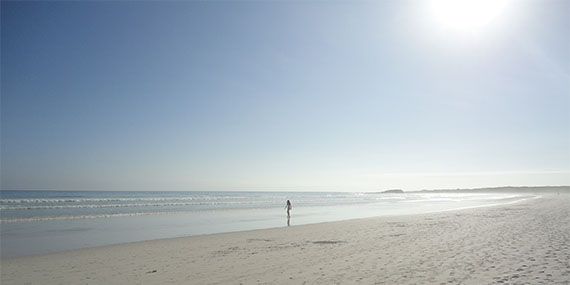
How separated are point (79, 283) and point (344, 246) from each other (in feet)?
28.0

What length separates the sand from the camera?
769 centimetres

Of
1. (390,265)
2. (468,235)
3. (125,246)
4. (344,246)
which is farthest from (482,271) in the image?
(125,246)

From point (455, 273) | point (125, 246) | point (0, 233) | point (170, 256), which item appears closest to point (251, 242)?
point (170, 256)

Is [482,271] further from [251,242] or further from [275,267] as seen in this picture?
[251,242]

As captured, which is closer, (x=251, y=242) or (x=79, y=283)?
(x=79, y=283)

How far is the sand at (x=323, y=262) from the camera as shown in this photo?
769 centimetres

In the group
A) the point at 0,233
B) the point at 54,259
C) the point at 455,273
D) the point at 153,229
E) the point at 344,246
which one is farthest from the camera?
the point at 153,229

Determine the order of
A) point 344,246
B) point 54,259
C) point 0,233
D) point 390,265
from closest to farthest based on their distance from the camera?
point 390,265, point 54,259, point 344,246, point 0,233

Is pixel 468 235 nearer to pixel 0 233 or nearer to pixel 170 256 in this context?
pixel 170 256

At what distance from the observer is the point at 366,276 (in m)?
7.74

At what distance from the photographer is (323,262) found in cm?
941

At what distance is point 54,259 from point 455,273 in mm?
12692

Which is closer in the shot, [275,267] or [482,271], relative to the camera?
[482,271]

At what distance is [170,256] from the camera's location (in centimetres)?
1126
